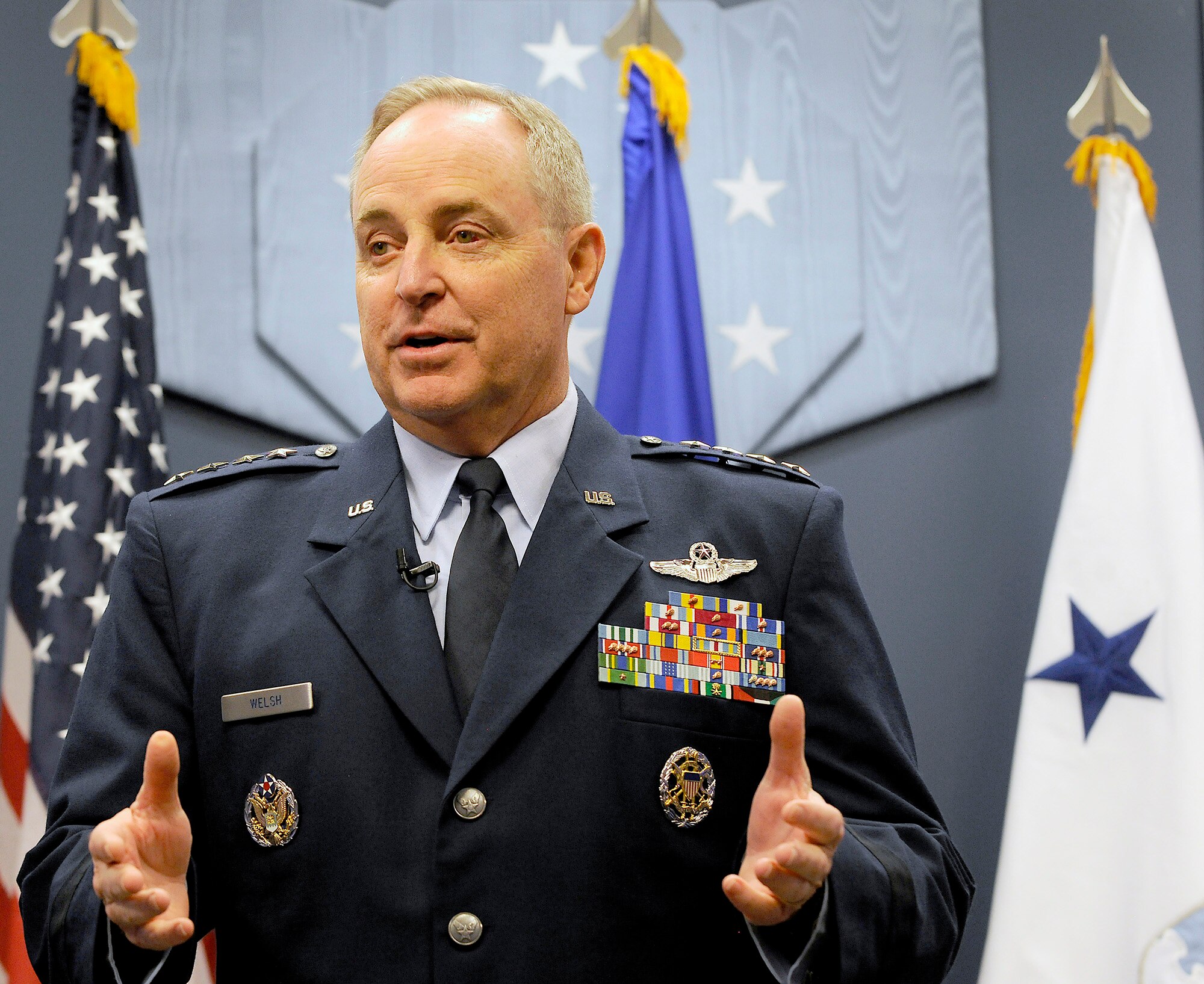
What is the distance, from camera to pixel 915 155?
3.15 m

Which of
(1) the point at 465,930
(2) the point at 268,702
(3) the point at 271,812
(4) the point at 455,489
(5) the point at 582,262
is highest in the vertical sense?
(5) the point at 582,262

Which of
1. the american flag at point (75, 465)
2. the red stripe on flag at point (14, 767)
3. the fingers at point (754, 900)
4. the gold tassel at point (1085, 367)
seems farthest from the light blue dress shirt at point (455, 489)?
the gold tassel at point (1085, 367)

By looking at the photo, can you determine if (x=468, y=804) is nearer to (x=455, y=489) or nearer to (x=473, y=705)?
(x=473, y=705)

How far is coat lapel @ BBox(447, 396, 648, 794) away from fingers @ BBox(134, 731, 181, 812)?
25cm

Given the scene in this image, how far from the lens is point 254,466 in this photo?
61.4 inches

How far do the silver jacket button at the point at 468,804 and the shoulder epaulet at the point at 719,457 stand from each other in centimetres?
48

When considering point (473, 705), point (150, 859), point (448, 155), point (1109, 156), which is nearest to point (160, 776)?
point (150, 859)

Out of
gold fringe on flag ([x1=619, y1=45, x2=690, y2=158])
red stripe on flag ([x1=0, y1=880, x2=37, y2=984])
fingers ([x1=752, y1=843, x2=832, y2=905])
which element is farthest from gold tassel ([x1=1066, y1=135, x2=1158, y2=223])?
red stripe on flag ([x1=0, y1=880, x2=37, y2=984])

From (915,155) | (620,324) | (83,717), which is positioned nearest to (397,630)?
(83,717)

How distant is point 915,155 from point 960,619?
1.08 metres

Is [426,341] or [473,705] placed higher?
[426,341]

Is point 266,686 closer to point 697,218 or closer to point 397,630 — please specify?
point 397,630

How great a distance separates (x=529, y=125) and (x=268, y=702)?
0.71 m

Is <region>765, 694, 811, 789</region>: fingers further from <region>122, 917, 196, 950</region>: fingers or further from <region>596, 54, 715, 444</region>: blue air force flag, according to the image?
<region>596, 54, 715, 444</region>: blue air force flag
